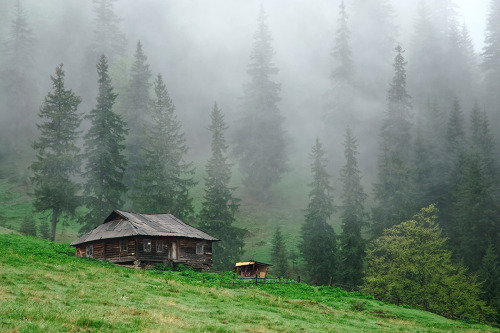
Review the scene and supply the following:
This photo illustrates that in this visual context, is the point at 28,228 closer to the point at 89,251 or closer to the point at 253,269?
the point at 89,251

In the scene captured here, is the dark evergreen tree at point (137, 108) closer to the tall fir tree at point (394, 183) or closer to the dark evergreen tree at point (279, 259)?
the dark evergreen tree at point (279, 259)

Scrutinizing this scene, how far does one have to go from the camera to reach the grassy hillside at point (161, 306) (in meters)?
15.5

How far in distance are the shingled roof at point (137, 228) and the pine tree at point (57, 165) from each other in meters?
8.46

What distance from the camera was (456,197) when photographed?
60.8 metres

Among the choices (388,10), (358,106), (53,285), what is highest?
(388,10)

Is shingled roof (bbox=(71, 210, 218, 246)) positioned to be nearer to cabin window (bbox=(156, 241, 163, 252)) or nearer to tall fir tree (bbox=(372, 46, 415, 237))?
cabin window (bbox=(156, 241, 163, 252))

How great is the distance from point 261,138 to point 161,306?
59.5m

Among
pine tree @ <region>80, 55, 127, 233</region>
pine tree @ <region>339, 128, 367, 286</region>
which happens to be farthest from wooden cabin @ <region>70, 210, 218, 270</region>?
pine tree @ <region>339, 128, 367, 286</region>

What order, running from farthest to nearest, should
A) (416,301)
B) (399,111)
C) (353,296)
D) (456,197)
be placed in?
(399,111) < (456,197) < (416,301) < (353,296)

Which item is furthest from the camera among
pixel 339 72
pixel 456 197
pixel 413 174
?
pixel 339 72

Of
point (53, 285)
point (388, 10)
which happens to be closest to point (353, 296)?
point (53, 285)

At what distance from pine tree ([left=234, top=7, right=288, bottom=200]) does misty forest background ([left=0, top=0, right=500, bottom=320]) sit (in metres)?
0.32

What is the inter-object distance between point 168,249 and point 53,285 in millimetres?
22157

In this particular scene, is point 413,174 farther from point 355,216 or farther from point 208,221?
point 208,221
